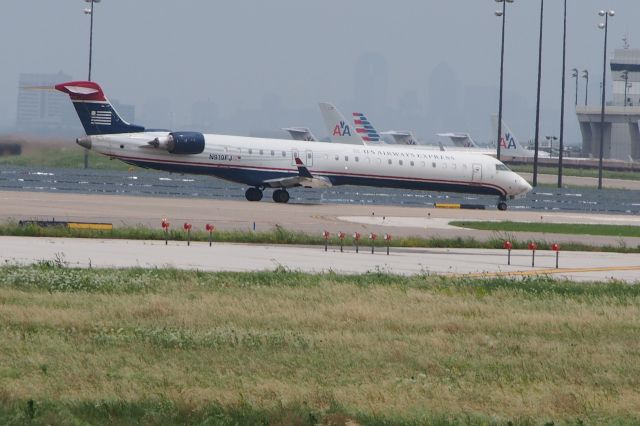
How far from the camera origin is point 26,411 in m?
14.6

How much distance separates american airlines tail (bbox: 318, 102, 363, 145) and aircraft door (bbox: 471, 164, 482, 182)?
267 ft

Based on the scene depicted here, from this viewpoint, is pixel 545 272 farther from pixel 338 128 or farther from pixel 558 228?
pixel 338 128

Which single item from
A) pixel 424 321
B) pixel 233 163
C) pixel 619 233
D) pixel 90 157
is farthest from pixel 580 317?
pixel 90 157

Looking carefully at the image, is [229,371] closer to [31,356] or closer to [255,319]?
[31,356]

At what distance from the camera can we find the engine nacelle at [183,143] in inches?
2485

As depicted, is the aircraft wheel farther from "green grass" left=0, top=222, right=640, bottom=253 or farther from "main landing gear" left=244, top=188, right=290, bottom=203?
"green grass" left=0, top=222, right=640, bottom=253

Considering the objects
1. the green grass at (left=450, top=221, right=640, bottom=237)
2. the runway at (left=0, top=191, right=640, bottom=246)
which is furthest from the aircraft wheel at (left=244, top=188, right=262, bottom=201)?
the green grass at (left=450, top=221, right=640, bottom=237)

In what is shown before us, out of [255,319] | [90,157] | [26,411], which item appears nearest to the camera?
[26,411]

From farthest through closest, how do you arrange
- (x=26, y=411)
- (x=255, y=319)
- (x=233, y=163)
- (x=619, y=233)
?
(x=233, y=163)
(x=619, y=233)
(x=255, y=319)
(x=26, y=411)

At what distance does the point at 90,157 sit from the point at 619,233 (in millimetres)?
64248

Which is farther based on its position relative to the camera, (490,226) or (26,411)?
(490,226)

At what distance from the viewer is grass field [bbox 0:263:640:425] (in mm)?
15445

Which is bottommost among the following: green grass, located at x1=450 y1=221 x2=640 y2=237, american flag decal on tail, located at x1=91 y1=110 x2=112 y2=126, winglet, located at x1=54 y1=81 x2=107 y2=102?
green grass, located at x1=450 y1=221 x2=640 y2=237

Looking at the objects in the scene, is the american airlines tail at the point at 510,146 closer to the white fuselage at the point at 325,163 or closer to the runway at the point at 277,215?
the white fuselage at the point at 325,163
